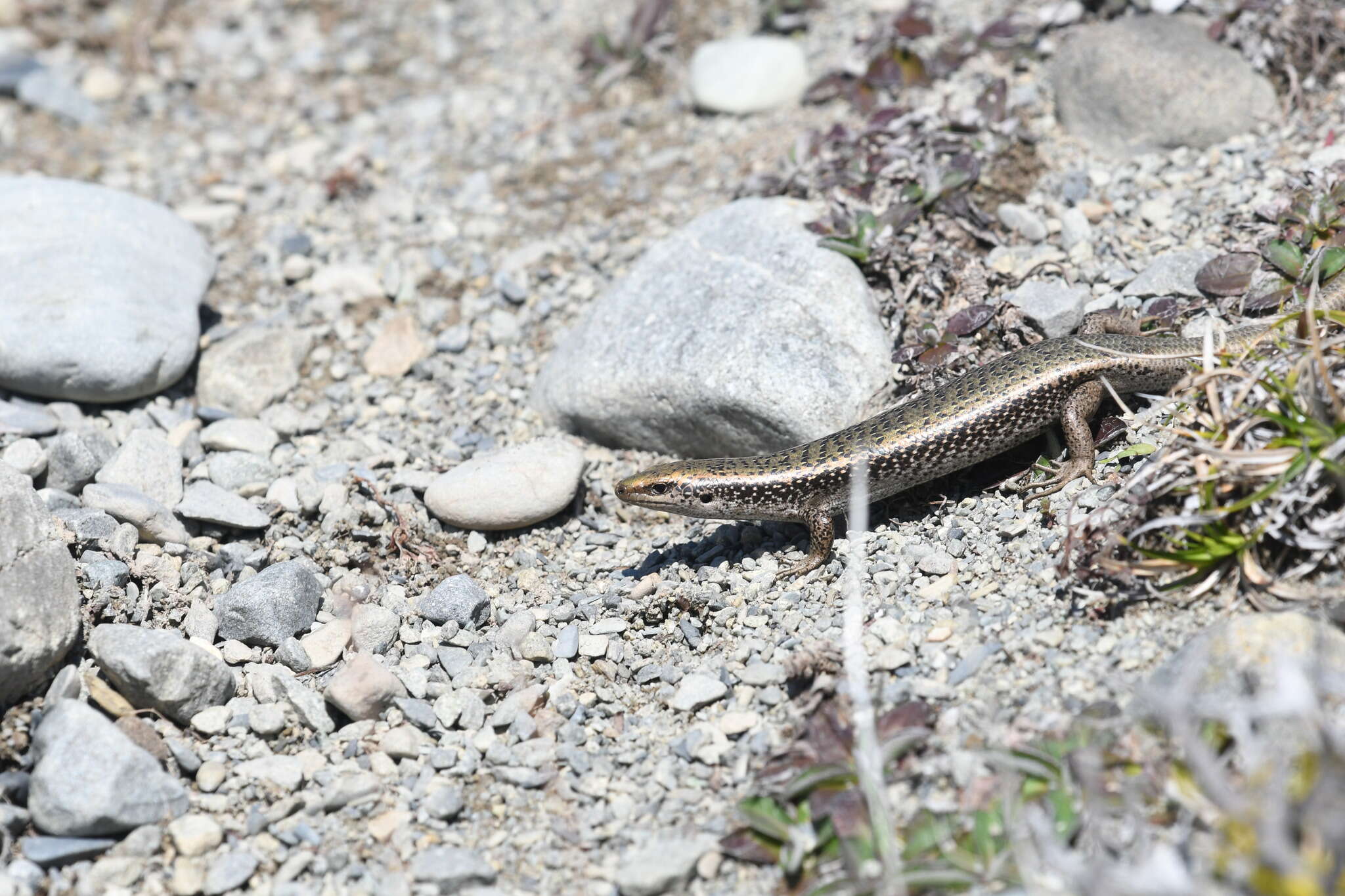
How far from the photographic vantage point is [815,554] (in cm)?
511

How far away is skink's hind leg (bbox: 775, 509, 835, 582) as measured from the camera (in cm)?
508

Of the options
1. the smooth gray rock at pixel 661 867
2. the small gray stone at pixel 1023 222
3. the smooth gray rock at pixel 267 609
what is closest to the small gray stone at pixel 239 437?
the smooth gray rock at pixel 267 609

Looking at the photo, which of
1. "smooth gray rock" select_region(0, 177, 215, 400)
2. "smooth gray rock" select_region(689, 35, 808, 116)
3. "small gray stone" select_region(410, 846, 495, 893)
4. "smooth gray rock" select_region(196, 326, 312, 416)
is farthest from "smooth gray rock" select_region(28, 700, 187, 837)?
"smooth gray rock" select_region(689, 35, 808, 116)

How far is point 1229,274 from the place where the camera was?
533cm

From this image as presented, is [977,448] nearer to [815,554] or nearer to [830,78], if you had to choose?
[815,554]

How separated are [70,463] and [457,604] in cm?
204

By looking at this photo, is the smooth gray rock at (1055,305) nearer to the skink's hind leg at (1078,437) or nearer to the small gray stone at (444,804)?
the skink's hind leg at (1078,437)

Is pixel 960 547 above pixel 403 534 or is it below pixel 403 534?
above

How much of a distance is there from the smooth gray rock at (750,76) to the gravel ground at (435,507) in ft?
0.36

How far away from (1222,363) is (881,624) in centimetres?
161

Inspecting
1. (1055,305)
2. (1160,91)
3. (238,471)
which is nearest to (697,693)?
(1055,305)

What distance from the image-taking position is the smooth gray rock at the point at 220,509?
17.5 feet

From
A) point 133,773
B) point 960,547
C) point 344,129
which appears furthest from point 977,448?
point 344,129

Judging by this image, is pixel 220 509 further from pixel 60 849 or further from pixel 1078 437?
pixel 1078 437
